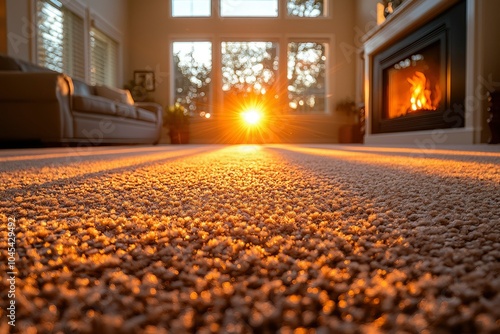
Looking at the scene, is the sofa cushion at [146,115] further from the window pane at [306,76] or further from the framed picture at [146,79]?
the window pane at [306,76]

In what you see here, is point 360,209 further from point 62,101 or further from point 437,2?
point 437,2

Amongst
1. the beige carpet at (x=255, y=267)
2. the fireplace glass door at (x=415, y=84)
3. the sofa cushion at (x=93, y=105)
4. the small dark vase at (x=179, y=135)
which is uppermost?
the fireplace glass door at (x=415, y=84)

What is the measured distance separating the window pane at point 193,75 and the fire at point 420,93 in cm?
354

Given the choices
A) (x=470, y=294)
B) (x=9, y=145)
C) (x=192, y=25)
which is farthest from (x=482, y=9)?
(x=192, y=25)

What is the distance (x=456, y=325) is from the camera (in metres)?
0.15

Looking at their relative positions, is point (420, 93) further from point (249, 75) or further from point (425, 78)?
point (249, 75)

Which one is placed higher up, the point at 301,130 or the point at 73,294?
the point at 301,130

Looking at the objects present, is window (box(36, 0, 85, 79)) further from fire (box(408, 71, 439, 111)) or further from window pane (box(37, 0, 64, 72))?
fire (box(408, 71, 439, 111))

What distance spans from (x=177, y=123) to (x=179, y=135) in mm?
185

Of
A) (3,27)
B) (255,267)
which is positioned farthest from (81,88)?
(255,267)

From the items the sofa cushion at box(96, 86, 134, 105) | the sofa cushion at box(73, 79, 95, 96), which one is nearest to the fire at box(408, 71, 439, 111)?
the sofa cushion at box(96, 86, 134, 105)

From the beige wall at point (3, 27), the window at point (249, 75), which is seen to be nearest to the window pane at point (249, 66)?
the window at point (249, 75)

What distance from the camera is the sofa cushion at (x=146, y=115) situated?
431 centimetres

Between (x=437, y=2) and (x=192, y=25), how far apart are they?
4096 mm
